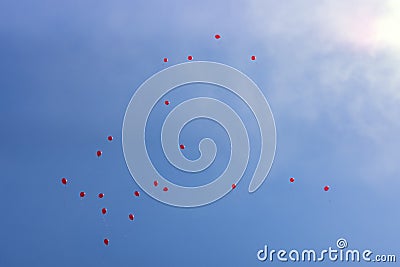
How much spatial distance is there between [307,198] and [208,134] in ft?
1.84

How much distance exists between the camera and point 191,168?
254 centimetres

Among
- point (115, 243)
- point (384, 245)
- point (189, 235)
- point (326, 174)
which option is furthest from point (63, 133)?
point (384, 245)

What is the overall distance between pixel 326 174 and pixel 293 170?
0.52 ft

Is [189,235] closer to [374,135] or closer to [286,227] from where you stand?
[286,227]

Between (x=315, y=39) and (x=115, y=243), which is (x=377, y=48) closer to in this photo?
(x=315, y=39)

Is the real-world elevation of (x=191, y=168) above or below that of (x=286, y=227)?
above

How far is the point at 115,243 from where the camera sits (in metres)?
2.53

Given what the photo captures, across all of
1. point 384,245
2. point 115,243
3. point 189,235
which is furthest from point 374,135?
point 115,243

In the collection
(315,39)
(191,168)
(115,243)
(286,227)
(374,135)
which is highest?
(315,39)

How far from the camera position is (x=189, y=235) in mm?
2520

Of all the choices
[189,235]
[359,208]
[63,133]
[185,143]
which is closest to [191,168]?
[185,143]

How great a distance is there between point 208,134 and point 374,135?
792mm

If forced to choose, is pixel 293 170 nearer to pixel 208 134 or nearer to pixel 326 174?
pixel 326 174

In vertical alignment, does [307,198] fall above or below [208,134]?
below
